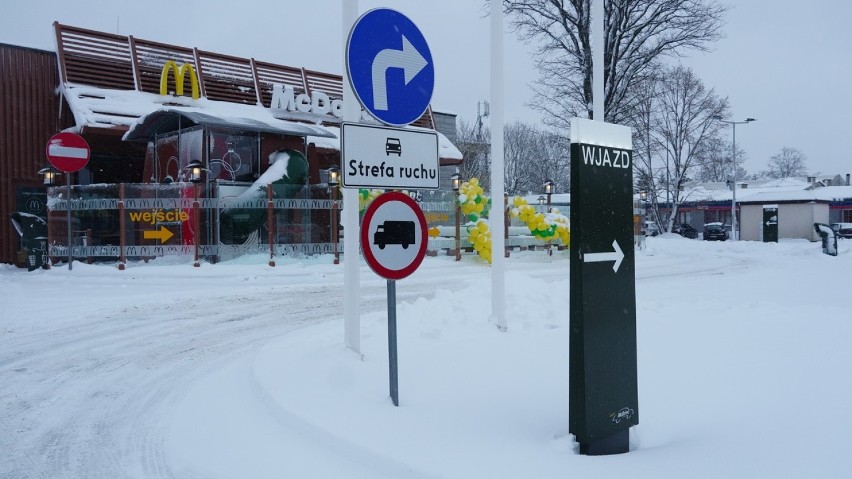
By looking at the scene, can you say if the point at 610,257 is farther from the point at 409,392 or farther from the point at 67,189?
the point at 67,189

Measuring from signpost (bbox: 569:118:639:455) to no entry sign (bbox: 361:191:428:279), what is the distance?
1.26m

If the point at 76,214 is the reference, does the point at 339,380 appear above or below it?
below

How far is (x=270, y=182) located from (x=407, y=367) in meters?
12.2

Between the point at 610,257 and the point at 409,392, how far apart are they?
2.04 m

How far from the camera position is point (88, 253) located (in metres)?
16.1

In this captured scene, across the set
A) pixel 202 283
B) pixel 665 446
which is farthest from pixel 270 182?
pixel 665 446

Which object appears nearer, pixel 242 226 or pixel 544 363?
pixel 544 363

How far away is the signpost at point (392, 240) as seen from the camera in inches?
173

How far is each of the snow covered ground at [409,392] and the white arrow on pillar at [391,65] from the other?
88.5 inches

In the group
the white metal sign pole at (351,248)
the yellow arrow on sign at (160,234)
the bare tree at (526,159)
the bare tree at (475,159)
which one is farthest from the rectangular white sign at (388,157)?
the bare tree at (526,159)

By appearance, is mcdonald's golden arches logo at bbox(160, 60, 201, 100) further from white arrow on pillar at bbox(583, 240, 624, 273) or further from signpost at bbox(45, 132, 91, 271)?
white arrow on pillar at bbox(583, 240, 624, 273)

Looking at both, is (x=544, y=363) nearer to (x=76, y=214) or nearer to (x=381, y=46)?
(x=381, y=46)

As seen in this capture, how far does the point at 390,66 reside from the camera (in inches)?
184

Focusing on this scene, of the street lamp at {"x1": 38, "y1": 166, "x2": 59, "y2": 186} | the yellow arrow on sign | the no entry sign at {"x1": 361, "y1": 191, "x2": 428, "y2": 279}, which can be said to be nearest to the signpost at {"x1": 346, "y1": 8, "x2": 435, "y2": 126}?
the no entry sign at {"x1": 361, "y1": 191, "x2": 428, "y2": 279}
